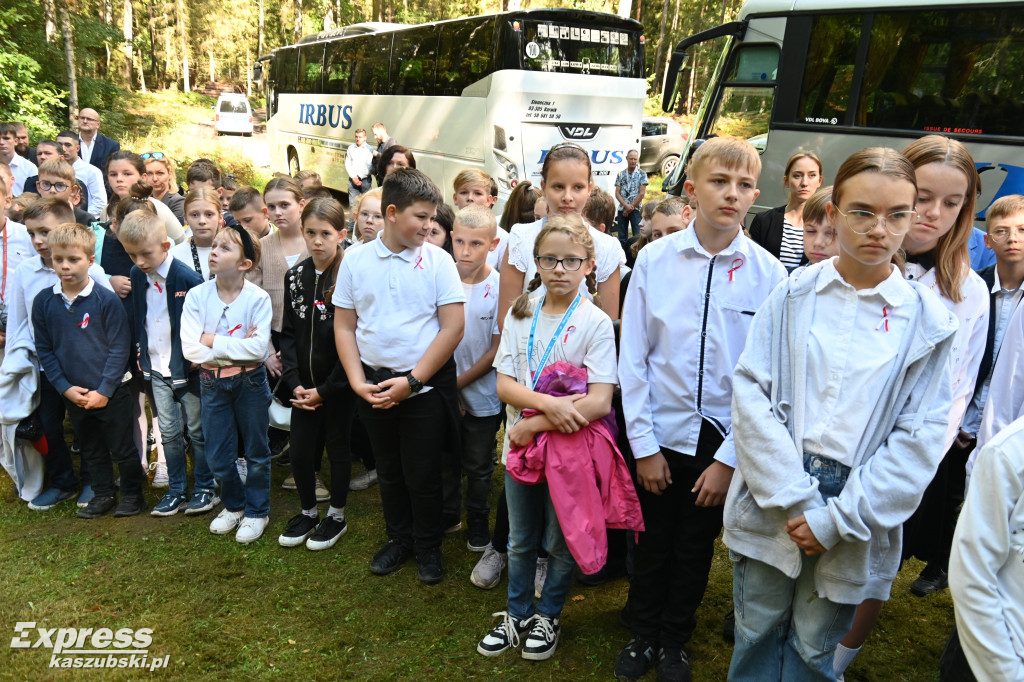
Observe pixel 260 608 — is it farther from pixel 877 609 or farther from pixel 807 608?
pixel 877 609

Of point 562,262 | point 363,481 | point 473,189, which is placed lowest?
point 363,481

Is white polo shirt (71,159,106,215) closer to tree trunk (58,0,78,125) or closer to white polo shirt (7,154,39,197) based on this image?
white polo shirt (7,154,39,197)

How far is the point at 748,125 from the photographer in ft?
31.1

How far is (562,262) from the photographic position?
9.17 feet

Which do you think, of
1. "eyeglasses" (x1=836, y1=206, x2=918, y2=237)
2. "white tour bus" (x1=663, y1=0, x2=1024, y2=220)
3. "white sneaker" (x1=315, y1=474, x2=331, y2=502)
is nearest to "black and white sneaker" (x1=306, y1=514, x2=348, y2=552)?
"white sneaker" (x1=315, y1=474, x2=331, y2=502)

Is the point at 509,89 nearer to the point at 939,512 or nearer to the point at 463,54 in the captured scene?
the point at 463,54

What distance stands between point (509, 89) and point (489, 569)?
9817 mm

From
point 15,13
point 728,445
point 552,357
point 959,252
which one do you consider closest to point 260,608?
point 552,357

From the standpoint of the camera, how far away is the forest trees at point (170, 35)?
53.4 feet

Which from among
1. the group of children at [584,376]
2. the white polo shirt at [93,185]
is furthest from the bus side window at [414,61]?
the group of children at [584,376]

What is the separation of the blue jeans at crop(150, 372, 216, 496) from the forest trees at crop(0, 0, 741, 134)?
14.4 m

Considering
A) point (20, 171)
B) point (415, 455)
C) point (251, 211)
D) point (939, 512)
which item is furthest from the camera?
point (20, 171)

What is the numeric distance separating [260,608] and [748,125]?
27.9ft

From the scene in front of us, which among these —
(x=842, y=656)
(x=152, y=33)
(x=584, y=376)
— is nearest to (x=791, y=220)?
(x=584, y=376)
